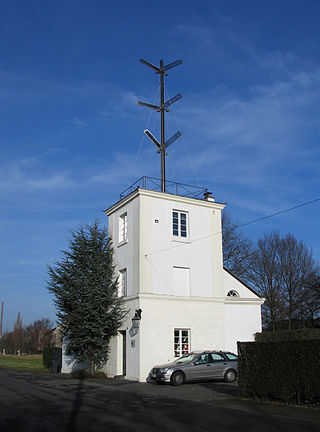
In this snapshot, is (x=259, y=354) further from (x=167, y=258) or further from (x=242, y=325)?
(x=242, y=325)

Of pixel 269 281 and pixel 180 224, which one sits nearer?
pixel 180 224

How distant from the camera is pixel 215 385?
60.6 feet

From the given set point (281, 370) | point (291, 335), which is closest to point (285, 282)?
point (291, 335)

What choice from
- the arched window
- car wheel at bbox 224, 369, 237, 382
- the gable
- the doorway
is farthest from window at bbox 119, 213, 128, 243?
car wheel at bbox 224, 369, 237, 382

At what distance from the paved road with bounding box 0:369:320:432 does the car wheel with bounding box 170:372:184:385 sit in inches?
56.2

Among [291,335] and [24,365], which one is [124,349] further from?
[24,365]

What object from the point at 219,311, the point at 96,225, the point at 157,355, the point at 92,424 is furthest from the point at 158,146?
the point at 92,424

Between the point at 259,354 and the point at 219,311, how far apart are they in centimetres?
1050

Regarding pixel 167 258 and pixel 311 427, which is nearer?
pixel 311 427

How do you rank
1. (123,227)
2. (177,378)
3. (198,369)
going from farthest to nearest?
(123,227) < (198,369) < (177,378)

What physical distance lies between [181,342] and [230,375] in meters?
3.69

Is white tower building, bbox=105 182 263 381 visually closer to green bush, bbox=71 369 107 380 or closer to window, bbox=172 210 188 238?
window, bbox=172 210 188 238

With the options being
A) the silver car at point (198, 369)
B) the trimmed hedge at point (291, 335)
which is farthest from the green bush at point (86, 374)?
the trimmed hedge at point (291, 335)

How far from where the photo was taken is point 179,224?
2450 centimetres
